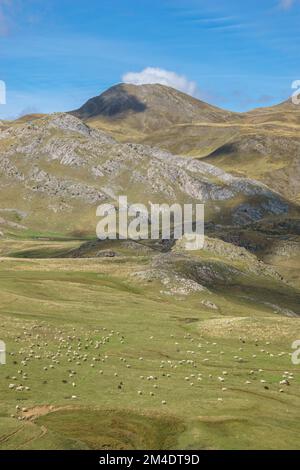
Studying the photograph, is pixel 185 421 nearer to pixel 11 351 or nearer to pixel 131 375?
pixel 131 375

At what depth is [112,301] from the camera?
95625 millimetres

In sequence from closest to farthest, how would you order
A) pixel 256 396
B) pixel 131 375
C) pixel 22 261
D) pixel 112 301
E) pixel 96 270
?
pixel 256 396 → pixel 131 375 → pixel 112 301 → pixel 96 270 → pixel 22 261

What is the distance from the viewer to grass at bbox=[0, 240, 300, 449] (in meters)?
33.2

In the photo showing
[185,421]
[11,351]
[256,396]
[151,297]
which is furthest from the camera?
[151,297]

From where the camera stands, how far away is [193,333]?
72688mm

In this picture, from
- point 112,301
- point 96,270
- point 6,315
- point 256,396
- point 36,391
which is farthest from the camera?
point 96,270

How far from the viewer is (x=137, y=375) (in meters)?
47.5

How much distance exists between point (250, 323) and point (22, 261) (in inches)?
3440

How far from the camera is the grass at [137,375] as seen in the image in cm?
3322
